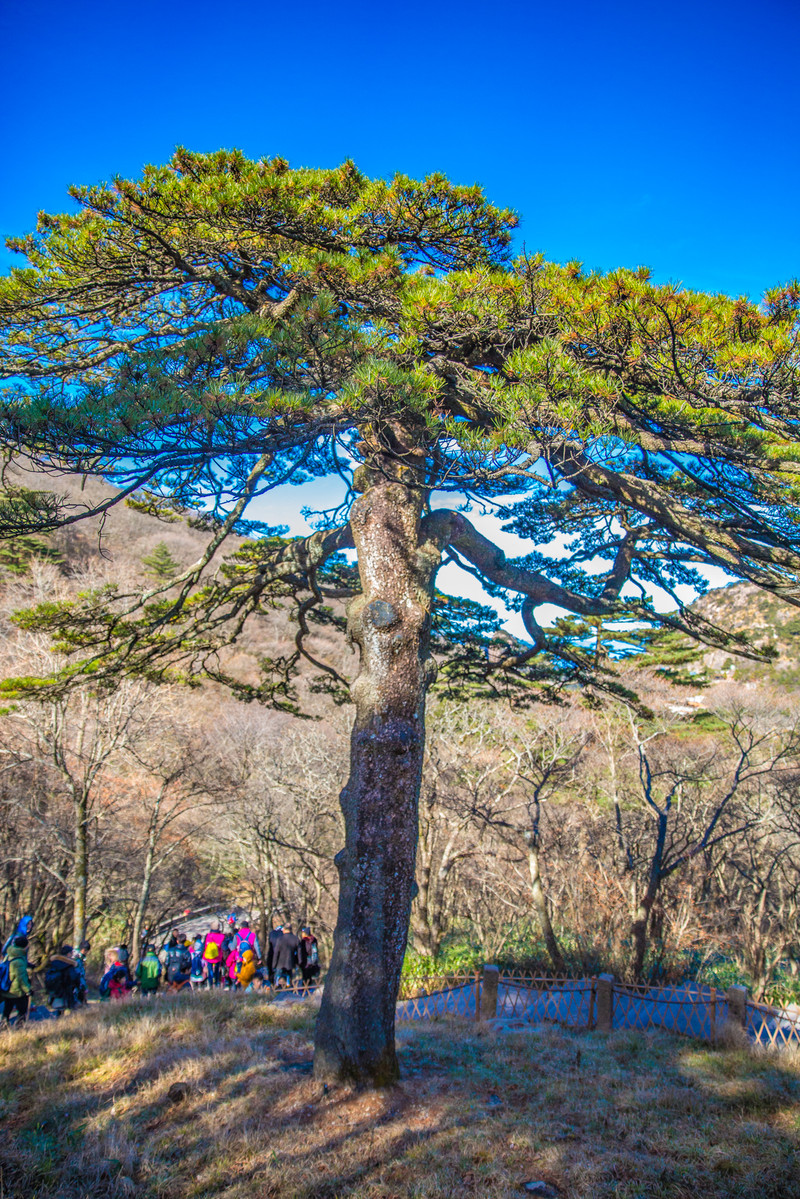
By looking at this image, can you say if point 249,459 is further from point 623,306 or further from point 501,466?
point 623,306

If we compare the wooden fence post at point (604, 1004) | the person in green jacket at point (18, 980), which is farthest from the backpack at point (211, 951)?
the wooden fence post at point (604, 1004)

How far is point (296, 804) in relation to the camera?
63.4ft

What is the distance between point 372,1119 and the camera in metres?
4.55

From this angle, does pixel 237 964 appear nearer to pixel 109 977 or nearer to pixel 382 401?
pixel 109 977

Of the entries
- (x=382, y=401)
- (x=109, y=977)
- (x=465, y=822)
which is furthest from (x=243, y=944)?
(x=382, y=401)

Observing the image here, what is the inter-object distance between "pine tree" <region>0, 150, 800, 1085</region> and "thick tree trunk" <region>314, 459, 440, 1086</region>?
21 mm

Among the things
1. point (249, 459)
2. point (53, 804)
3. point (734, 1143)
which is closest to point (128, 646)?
point (249, 459)

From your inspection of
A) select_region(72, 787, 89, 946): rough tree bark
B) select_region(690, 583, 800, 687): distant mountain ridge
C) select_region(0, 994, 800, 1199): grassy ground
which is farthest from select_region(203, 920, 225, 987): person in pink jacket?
select_region(690, 583, 800, 687): distant mountain ridge

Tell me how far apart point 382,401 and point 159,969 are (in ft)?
32.4

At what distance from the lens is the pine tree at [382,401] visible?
440cm

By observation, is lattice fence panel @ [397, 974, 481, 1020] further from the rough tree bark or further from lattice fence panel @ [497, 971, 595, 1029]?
the rough tree bark

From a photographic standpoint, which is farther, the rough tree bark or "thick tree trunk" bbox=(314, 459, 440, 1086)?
the rough tree bark

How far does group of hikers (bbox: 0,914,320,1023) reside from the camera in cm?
792

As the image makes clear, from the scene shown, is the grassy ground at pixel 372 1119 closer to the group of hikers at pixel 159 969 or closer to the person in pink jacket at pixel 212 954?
the group of hikers at pixel 159 969
